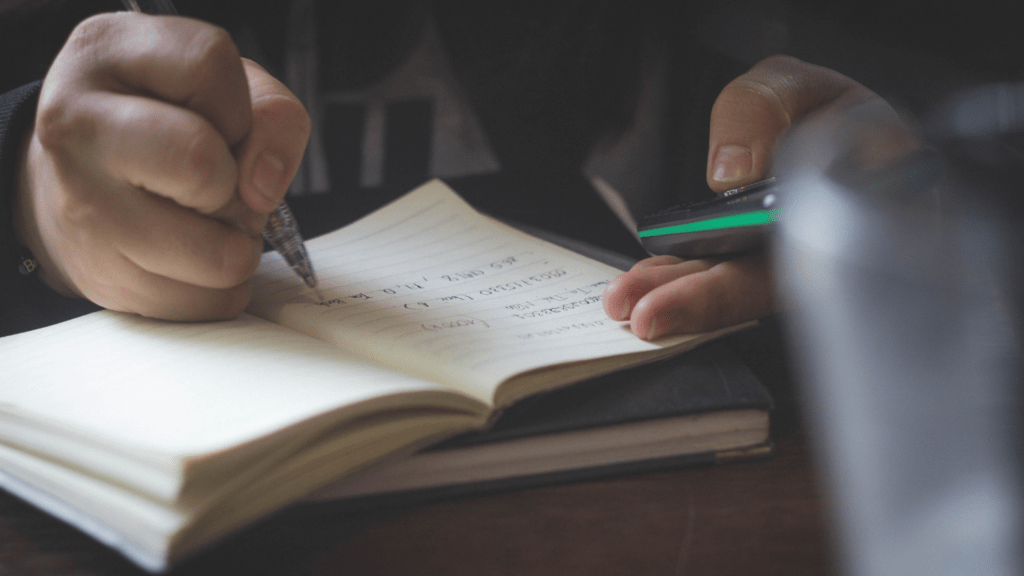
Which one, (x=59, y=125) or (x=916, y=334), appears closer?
(x=916, y=334)

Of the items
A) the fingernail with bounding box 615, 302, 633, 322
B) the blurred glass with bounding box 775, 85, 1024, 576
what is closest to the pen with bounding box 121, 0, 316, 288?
the fingernail with bounding box 615, 302, 633, 322

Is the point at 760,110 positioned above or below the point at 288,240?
above

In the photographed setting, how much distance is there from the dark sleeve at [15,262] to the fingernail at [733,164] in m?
0.53

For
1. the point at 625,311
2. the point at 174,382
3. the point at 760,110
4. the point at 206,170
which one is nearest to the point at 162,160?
the point at 206,170

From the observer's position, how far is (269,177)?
1.32 feet

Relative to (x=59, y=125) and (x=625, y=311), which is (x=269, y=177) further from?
(x=625, y=311)

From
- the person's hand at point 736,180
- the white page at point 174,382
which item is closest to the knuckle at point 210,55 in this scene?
the white page at point 174,382

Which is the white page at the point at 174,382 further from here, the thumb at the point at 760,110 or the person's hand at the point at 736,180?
the thumb at the point at 760,110

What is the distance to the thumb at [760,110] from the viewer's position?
47 cm

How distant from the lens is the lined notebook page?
0.37 meters

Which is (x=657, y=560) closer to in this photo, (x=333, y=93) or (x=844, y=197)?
(x=844, y=197)

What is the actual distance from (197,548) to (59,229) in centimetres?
30

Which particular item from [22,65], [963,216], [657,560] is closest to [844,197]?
[963,216]

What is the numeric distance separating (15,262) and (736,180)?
1.82 feet
